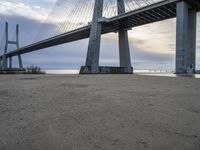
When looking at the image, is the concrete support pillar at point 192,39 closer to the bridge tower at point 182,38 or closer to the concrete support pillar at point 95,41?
the bridge tower at point 182,38

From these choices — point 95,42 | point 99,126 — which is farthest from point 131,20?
point 99,126

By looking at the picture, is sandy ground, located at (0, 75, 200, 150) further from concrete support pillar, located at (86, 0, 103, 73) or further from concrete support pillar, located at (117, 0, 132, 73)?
concrete support pillar, located at (117, 0, 132, 73)

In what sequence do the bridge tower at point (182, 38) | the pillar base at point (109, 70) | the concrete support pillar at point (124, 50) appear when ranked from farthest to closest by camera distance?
the concrete support pillar at point (124, 50) < the pillar base at point (109, 70) < the bridge tower at point (182, 38)

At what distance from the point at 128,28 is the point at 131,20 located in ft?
9.99

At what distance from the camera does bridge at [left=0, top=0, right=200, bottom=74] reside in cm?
1906

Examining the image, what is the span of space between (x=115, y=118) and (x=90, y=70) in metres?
23.4

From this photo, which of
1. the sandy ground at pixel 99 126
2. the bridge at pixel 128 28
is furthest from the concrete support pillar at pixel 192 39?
the sandy ground at pixel 99 126

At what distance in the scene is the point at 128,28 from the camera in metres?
29.6

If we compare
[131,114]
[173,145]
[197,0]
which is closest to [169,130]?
[173,145]

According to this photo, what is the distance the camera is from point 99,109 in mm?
4211

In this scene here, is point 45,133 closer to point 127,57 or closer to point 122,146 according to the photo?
point 122,146

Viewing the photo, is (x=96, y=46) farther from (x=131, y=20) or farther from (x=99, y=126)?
(x=99, y=126)

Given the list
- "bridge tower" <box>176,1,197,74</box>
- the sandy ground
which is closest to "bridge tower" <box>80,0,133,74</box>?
"bridge tower" <box>176,1,197,74</box>

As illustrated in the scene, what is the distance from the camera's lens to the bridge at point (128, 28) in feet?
62.5
